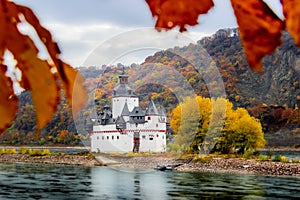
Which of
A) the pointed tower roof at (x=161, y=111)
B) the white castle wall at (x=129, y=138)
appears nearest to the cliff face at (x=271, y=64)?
the white castle wall at (x=129, y=138)

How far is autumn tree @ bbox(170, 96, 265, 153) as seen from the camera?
44.0 feet

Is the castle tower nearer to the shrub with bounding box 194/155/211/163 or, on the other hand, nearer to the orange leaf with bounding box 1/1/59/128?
the shrub with bounding box 194/155/211/163

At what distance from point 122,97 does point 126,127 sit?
177 centimetres

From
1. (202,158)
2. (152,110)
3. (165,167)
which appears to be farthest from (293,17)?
(152,110)

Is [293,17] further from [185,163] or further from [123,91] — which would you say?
[123,91]

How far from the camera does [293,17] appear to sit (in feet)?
0.43

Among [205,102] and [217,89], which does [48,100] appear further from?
[217,89]

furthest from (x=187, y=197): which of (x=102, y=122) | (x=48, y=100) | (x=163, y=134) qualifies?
(x=102, y=122)

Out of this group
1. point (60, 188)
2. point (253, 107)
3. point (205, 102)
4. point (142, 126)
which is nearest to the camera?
point (60, 188)

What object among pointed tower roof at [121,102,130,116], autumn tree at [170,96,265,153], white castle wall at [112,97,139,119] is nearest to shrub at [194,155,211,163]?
autumn tree at [170,96,265,153]

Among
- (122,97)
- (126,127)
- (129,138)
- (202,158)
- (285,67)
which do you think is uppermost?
(122,97)

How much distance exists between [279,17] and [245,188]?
26.9 ft

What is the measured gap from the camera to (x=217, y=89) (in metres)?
17.3

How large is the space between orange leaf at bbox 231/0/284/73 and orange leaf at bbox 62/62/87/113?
2.3 inches
